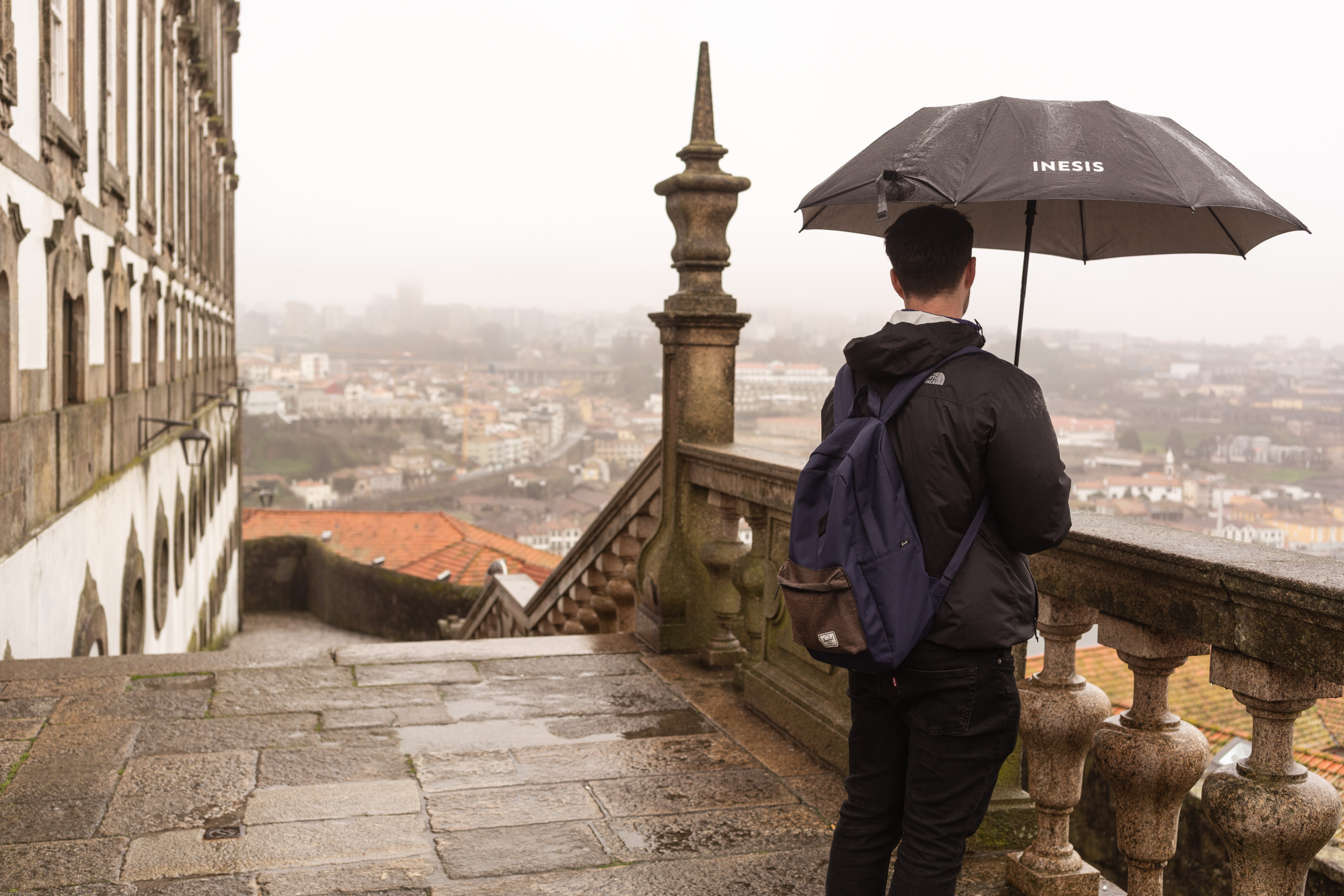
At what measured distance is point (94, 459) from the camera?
995 cm

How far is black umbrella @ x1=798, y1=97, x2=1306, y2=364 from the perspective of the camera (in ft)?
7.77

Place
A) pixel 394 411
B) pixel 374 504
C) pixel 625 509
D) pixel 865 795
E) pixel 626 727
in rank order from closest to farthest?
pixel 865 795
pixel 626 727
pixel 625 509
pixel 374 504
pixel 394 411

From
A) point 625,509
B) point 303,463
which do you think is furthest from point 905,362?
point 303,463

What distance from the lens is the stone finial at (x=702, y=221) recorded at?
5750 millimetres

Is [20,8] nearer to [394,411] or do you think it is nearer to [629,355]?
[629,355]

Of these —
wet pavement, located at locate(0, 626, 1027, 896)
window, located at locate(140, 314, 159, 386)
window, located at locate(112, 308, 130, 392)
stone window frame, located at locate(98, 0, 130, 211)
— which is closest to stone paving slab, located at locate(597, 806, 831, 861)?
wet pavement, located at locate(0, 626, 1027, 896)

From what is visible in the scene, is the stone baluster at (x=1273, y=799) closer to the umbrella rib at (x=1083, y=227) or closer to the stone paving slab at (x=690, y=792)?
the umbrella rib at (x=1083, y=227)

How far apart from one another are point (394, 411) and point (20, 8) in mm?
71989

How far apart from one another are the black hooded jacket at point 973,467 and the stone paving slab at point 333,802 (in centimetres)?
223

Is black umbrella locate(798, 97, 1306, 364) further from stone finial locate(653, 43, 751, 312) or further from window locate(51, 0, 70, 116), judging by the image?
window locate(51, 0, 70, 116)

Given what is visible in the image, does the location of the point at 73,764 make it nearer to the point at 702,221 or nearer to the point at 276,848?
the point at 276,848

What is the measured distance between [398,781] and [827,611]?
2.30m

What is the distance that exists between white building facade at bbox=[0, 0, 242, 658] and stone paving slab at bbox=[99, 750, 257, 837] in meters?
3.05

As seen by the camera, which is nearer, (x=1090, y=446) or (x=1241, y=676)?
(x=1241, y=676)
